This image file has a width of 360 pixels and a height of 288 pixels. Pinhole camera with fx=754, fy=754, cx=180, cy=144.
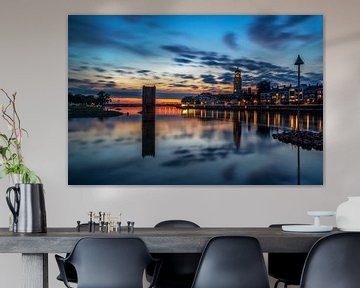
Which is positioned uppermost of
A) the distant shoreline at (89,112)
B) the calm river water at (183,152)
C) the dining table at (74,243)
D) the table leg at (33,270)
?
the distant shoreline at (89,112)

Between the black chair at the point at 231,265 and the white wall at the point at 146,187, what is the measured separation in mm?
2202

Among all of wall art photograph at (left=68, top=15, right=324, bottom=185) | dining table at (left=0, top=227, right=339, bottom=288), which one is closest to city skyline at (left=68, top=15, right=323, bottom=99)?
wall art photograph at (left=68, top=15, right=324, bottom=185)

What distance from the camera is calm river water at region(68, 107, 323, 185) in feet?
19.7

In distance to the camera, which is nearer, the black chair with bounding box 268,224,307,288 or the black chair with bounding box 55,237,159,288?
the black chair with bounding box 55,237,159,288

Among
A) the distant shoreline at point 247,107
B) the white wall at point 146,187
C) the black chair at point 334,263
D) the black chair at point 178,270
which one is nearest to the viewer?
the black chair at point 334,263

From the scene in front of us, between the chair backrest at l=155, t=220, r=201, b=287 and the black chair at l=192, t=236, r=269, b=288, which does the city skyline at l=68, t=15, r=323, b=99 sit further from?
the black chair at l=192, t=236, r=269, b=288

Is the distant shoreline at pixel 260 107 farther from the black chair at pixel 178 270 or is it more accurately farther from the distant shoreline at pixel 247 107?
the black chair at pixel 178 270

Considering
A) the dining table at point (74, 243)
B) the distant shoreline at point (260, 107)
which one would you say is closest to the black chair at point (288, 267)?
the dining table at point (74, 243)

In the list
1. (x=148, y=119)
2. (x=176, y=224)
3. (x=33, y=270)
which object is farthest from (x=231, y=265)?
(x=148, y=119)

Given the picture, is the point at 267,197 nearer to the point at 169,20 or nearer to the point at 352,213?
the point at 169,20

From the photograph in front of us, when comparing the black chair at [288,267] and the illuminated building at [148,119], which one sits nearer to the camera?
the black chair at [288,267]

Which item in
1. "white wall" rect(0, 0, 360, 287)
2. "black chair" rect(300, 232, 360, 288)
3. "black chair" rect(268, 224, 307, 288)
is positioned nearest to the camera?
"black chair" rect(300, 232, 360, 288)

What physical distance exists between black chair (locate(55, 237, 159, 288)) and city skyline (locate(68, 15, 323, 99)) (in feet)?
8.37

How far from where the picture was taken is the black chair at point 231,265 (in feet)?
12.1
